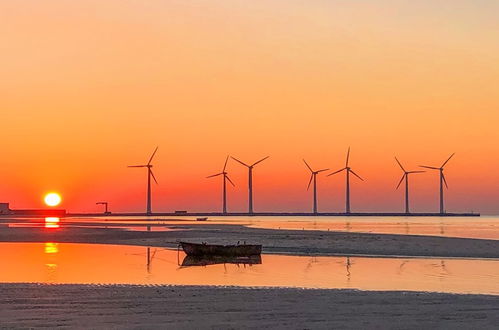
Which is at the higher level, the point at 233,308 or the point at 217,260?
the point at 233,308

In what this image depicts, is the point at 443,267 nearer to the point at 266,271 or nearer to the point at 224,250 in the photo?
the point at 266,271

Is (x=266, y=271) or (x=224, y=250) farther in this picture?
(x=224, y=250)

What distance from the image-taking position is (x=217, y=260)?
5784cm

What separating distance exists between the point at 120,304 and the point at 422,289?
1543cm

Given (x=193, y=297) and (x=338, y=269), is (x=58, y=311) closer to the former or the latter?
(x=193, y=297)

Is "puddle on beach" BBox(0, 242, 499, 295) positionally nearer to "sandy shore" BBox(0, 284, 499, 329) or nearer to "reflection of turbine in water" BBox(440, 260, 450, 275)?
"reflection of turbine in water" BBox(440, 260, 450, 275)

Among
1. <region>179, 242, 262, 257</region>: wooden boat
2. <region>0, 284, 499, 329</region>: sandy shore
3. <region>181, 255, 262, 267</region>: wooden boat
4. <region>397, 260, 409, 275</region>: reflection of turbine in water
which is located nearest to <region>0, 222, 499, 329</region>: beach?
<region>0, 284, 499, 329</region>: sandy shore

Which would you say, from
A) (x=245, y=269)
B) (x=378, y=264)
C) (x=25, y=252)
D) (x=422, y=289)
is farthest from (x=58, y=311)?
(x=25, y=252)

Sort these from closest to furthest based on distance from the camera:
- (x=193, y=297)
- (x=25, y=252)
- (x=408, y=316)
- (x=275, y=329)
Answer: (x=275, y=329), (x=408, y=316), (x=193, y=297), (x=25, y=252)

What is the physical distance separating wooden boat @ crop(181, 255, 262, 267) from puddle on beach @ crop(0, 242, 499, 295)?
0.15 meters

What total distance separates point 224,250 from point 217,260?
7.10 feet

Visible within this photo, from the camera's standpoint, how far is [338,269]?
155ft

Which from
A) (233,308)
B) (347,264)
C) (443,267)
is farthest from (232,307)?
(443,267)

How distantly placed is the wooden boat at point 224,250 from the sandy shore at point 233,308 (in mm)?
24909
